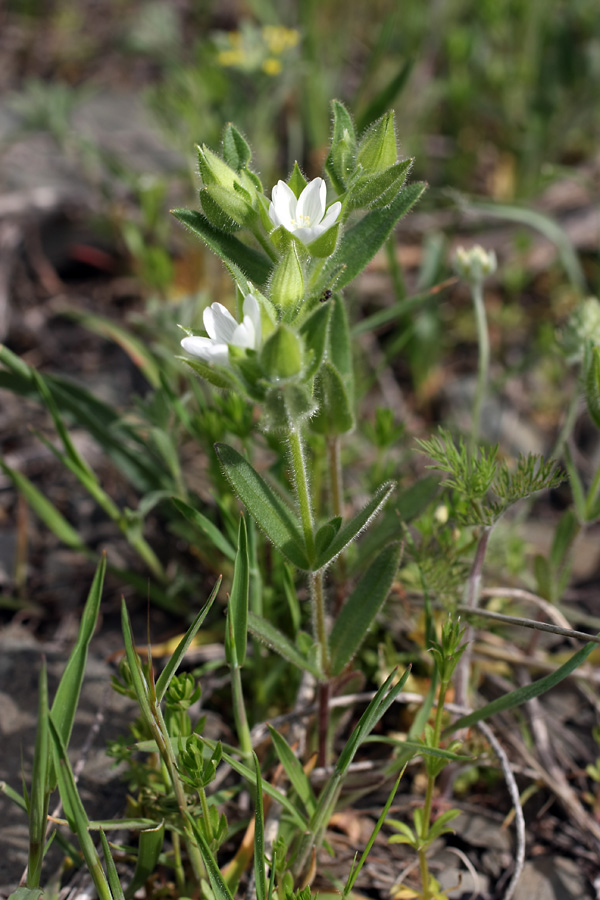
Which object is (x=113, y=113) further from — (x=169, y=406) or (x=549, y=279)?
(x=169, y=406)

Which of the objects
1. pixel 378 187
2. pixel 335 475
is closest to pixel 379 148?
pixel 378 187

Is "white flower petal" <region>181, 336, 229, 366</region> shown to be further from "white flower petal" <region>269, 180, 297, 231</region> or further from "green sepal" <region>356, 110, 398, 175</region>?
"green sepal" <region>356, 110, 398, 175</region>

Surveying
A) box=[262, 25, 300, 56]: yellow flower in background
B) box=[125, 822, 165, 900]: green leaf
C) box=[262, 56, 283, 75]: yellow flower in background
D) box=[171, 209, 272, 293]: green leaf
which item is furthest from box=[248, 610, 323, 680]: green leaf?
box=[262, 25, 300, 56]: yellow flower in background

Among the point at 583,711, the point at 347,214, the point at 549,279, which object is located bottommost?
the point at 583,711

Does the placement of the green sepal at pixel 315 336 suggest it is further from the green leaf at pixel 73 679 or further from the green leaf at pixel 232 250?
the green leaf at pixel 73 679

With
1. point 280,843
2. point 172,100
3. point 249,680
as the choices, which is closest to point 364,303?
point 172,100

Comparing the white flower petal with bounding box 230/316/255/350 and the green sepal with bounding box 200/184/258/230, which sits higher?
the green sepal with bounding box 200/184/258/230
